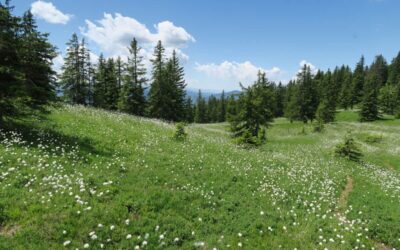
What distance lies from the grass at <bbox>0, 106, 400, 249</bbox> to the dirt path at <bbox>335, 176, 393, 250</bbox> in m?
0.13

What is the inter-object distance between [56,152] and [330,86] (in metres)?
91.2

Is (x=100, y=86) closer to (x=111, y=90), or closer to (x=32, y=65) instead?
(x=111, y=90)

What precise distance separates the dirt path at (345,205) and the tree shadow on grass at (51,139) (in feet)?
36.2

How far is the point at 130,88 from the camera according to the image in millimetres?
45875

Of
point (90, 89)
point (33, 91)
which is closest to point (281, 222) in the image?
point (33, 91)

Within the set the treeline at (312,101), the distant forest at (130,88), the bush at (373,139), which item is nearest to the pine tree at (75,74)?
the distant forest at (130,88)

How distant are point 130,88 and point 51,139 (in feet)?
105

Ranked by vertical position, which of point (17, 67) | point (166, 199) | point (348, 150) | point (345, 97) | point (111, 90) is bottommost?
point (166, 199)

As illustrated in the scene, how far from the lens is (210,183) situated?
520 inches

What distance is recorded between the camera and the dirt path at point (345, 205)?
394 inches

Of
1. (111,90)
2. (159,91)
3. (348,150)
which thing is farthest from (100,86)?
(348,150)

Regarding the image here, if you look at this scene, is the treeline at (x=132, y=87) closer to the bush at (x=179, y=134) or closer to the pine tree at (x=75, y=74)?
the pine tree at (x=75, y=74)

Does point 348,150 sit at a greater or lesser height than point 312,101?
lesser

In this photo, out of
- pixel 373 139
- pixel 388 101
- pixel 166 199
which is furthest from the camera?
pixel 388 101
